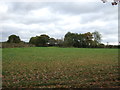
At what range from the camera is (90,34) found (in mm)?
32156

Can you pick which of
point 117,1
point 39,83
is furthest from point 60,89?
point 117,1

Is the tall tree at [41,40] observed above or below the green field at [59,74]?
above

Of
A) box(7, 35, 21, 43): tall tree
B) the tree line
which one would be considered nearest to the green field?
the tree line

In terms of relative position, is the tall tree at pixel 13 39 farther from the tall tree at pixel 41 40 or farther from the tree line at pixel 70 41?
the tall tree at pixel 41 40

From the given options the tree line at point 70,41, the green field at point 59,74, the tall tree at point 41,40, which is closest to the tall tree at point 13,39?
the tree line at point 70,41

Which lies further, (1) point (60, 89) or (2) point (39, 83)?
(2) point (39, 83)

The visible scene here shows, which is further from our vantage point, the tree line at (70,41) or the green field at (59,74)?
the tree line at (70,41)

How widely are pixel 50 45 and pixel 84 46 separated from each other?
873 centimetres

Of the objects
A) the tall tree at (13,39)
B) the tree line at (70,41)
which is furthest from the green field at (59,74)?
the tall tree at (13,39)

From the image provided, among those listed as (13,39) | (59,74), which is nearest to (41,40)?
(13,39)

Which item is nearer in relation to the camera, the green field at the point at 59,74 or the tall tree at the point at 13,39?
the green field at the point at 59,74

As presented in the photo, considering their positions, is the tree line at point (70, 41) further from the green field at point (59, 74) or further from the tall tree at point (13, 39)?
the green field at point (59, 74)

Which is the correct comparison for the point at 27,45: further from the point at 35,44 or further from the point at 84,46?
the point at 84,46

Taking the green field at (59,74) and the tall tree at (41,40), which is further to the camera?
the tall tree at (41,40)
